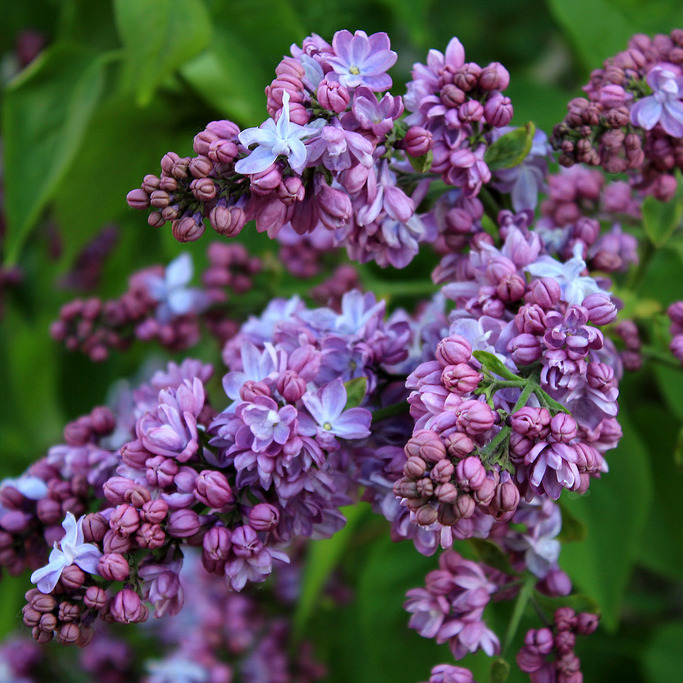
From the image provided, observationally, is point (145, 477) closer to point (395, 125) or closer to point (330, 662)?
point (395, 125)

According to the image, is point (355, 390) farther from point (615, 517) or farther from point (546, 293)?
point (615, 517)

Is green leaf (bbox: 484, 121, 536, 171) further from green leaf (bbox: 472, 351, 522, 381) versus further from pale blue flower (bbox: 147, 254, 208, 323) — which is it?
pale blue flower (bbox: 147, 254, 208, 323)

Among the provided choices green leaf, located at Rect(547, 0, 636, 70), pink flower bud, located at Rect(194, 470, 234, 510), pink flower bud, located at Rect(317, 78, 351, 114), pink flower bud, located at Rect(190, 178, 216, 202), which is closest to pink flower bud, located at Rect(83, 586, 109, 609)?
pink flower bud, located at Rect(194, 470, 234, 510)

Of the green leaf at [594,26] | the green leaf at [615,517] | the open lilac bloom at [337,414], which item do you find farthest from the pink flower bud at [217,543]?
the green leaf at [594,26]

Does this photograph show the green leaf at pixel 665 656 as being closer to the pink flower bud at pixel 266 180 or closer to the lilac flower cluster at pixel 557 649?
the lilac flower cluster at pixel 557 649

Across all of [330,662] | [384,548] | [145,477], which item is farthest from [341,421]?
[330,662]
